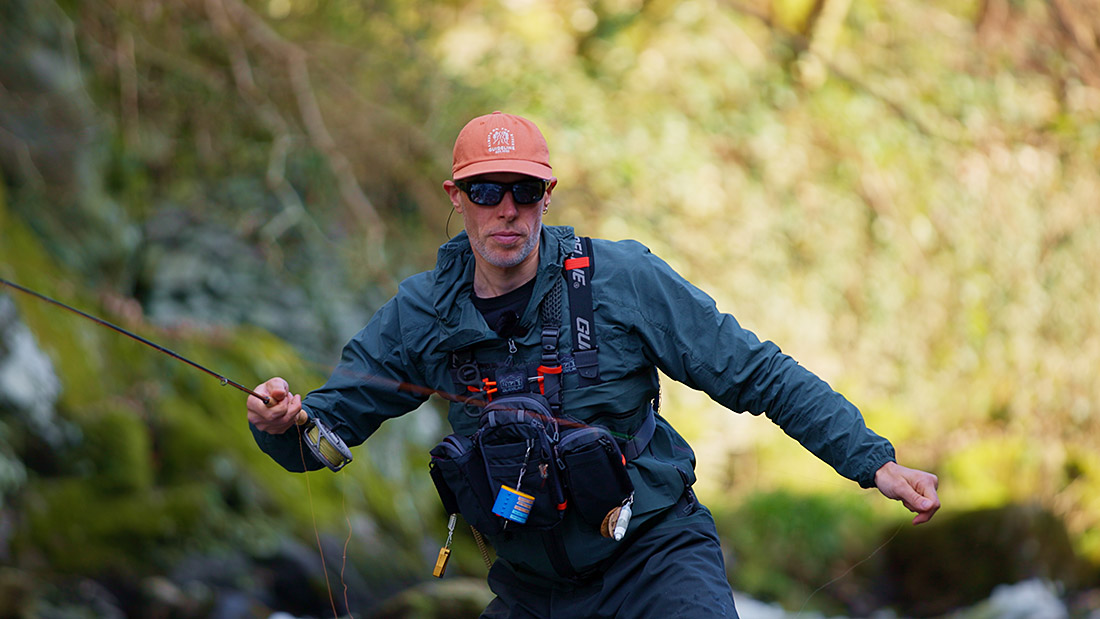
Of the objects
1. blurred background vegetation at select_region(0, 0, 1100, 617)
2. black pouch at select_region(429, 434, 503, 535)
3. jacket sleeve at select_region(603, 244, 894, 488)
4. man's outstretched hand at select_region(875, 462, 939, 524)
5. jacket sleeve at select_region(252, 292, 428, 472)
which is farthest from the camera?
blurred background vegetation at select_region(0, 0, 1100, 617)

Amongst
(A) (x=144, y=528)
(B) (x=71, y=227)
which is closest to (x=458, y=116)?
(B) (x=71, y=227)

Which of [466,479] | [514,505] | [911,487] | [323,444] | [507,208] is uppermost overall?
[507,208]

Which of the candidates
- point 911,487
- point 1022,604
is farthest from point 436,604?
point 1022,604

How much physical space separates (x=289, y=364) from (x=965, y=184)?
646cm

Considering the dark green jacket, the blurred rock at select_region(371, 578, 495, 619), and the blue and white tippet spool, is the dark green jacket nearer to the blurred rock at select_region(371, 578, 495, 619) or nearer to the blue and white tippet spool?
the blue and white tippet spool

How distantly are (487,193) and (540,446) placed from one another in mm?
708

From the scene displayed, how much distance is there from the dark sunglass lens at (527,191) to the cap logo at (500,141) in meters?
0.10

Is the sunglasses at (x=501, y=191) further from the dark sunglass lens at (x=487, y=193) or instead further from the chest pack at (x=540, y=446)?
the chest pack at (x=540, y=446)

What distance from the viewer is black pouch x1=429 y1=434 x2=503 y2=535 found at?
109 inches

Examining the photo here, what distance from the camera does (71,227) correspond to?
A: 7258 mm

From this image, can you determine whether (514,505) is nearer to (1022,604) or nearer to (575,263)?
(575,263)

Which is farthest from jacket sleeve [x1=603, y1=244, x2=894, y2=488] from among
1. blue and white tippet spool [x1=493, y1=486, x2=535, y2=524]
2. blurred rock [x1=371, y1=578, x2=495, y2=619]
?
blurred rock [x1=371, y1=578, x2=495, y2=619]

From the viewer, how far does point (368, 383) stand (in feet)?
9.62

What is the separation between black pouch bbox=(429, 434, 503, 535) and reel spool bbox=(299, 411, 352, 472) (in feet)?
0.82
